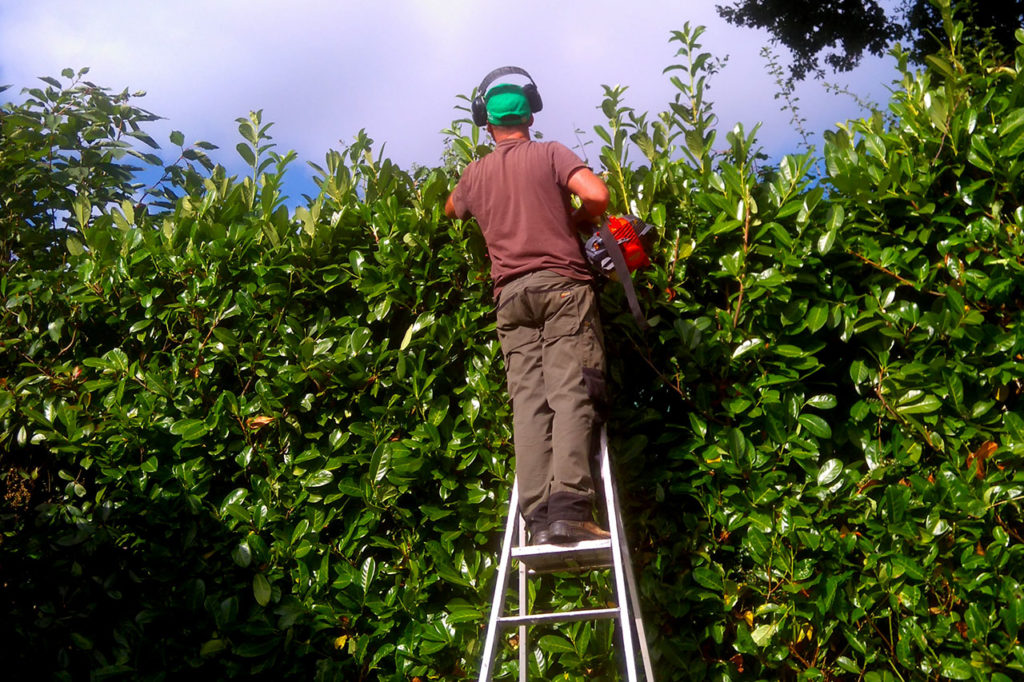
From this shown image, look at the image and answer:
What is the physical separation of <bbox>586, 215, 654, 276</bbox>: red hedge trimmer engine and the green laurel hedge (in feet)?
0.48

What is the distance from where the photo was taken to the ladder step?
2.51 m

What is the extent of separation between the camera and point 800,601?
8.75 ft

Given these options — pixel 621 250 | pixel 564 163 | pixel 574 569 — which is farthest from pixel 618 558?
pixel 564 163

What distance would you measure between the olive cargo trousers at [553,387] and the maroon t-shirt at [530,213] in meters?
0.06

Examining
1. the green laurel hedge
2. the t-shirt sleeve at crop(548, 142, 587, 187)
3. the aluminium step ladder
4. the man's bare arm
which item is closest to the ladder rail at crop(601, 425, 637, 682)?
the aluminium step ladder

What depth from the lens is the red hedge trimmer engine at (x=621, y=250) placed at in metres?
2.71

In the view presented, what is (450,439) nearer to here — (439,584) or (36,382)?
(439,584)

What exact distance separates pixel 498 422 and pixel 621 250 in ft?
A: 2.45

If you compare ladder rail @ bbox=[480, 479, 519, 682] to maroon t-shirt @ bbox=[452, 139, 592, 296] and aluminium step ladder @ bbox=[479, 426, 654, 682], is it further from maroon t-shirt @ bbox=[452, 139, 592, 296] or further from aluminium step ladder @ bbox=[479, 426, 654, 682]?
maroon t-shirt @ bbox=[452, 139, 592, 296]

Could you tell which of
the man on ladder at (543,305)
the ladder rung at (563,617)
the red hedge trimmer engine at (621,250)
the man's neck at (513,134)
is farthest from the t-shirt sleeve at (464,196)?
the ladder rung at (563,617)

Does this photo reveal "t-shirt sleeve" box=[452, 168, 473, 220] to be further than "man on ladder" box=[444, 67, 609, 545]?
Yes

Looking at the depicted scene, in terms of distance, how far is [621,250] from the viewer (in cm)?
275

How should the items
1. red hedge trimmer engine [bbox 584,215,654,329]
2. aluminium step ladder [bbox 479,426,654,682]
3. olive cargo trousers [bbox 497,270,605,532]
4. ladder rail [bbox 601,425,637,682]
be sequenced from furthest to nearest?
red hedge trimmer engine [bbox 584,215,654,329]
olive cargo trousers [bbox 497,270,605,532]
aluminium step ladder [bbox 479,426,654,682]
ladder rail [bbox 601,425,637,682]

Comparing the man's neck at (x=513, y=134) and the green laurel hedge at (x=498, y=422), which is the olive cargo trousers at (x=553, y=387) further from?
the man's neck at (x=513, y=134)
